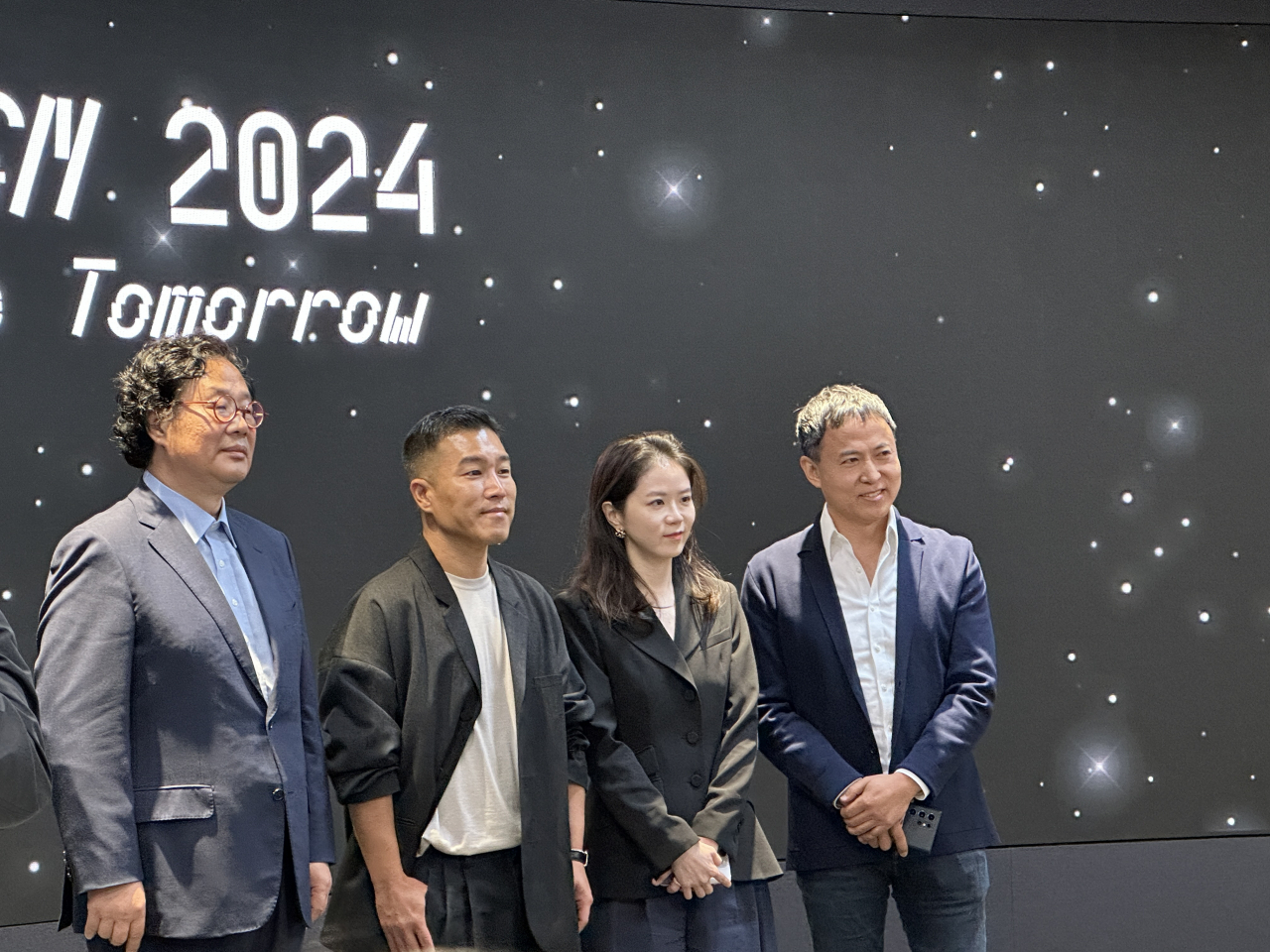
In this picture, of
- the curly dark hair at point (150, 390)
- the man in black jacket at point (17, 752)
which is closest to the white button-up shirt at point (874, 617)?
the curly dark hair at point (150, 390)

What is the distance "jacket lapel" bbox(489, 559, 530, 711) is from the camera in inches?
102

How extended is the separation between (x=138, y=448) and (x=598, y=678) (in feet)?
3.31

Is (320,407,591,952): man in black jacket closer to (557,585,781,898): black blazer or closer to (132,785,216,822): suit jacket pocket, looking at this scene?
(557,585,781,898): black blazer

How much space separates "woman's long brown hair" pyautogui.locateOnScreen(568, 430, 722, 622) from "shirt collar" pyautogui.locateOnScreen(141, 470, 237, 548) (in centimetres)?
79

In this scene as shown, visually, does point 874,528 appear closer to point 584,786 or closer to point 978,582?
point 978,582

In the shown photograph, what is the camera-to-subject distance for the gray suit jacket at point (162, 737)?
7.26ft

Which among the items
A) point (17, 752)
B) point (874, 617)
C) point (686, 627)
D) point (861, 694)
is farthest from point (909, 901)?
point (17, 752)

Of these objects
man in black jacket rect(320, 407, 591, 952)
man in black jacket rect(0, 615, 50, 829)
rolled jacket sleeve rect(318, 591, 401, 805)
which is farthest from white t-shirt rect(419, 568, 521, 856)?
man in black jacket rect(0, 615, 50, 829)

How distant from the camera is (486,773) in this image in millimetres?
2568

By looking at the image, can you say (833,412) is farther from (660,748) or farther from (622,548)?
(660,748)

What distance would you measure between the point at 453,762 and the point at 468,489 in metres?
0.54

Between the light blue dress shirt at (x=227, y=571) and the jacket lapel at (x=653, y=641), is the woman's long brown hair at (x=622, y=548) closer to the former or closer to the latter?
the jacket lapel at (x=653, y=641)

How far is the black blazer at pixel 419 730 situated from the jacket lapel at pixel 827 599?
0.64 meters

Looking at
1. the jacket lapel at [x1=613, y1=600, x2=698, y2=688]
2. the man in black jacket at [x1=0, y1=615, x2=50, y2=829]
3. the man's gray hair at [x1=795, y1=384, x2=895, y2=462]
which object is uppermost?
the man's gray hair at [x1=795, y1=384, x2=895, y2=462]
